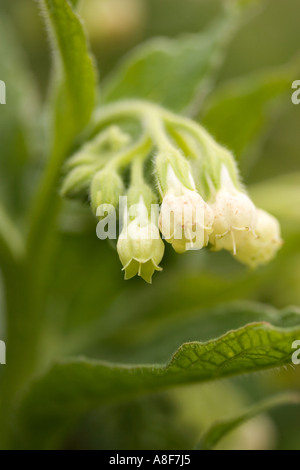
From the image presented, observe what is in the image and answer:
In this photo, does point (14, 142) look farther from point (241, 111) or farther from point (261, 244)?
point (261, 244)

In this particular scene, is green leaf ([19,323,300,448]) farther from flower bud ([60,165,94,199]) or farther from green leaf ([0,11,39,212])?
green leaf ([0,11,39,212])

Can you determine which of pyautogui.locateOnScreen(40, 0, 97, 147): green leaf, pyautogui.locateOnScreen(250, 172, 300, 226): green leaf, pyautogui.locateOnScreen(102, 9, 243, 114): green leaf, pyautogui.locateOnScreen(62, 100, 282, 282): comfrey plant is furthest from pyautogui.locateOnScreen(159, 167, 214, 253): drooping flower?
pyautogui.locateOnScreen(250, 172, 300, 226): green leaf

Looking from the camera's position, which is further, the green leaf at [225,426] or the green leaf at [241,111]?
the green leaf at [241,111]

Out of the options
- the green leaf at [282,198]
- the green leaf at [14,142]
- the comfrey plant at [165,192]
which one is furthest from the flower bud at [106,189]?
the green leaf at [282,198]

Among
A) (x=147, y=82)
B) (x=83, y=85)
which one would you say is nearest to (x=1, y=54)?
(x=147, y=82)

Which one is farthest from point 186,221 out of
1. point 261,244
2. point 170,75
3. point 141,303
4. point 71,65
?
point 141,303

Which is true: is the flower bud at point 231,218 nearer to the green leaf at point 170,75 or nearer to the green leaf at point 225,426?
the green leaf at point 225,426
